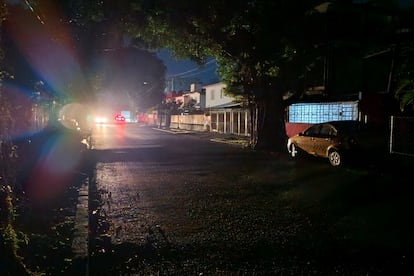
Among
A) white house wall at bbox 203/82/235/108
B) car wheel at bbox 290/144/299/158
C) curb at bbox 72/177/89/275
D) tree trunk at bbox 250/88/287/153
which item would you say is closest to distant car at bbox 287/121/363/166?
car wheel at bbox 290/144/299/158

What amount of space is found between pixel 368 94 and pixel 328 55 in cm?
291

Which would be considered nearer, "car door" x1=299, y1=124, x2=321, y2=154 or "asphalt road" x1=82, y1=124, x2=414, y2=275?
"asphalt road" x1=82, y1=124, x2=414, y2=275

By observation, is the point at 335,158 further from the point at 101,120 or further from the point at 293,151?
the point at 101,120

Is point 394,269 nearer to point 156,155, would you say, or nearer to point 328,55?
point 156,155

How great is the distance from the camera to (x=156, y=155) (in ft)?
65.1

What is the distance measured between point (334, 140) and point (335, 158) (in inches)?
24.7

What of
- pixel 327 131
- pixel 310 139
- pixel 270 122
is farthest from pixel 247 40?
pixel 327 131

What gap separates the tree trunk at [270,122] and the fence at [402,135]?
774cm

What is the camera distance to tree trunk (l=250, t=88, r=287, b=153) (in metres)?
23.0

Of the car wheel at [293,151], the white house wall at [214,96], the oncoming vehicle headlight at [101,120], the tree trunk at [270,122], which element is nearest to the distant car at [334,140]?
the car wheel at [293,151]

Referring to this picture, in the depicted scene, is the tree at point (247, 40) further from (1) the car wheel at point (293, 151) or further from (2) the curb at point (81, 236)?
(2) the curb at point (81, 236)

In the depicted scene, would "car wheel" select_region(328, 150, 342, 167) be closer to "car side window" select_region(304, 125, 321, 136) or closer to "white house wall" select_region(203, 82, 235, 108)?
"car side window" select_region(304, 125, 321, 136)

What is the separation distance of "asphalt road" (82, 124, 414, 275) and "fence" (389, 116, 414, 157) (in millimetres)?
2150

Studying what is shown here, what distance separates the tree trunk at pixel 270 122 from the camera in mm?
23031
